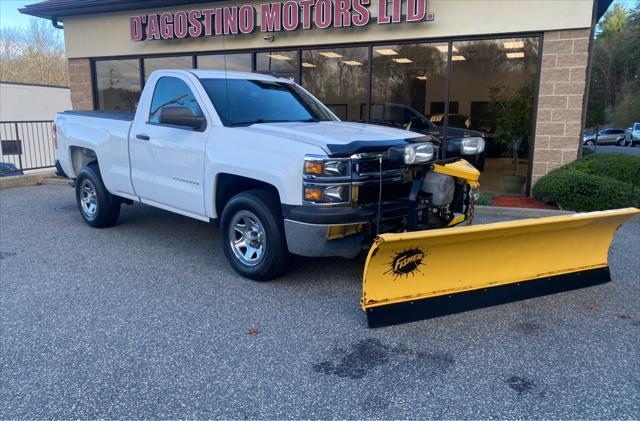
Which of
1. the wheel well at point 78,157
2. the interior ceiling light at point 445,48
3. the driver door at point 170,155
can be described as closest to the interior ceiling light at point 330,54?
the interior ceiling light at point 445,48

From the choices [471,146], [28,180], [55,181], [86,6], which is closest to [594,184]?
[471,146]

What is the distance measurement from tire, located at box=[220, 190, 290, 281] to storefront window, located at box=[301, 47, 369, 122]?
6.71m

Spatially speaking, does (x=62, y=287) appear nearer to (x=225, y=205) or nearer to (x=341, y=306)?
(x=225, y=205)

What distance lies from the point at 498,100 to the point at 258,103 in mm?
6183

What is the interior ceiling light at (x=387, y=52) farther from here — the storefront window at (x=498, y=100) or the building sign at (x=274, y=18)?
the storefront window at (x=498, y=100)

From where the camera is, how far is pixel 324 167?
425 centimetres

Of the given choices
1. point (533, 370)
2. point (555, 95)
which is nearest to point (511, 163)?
point (555, 95)

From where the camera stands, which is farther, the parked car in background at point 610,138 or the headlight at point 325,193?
the parked car in background at point 610,138

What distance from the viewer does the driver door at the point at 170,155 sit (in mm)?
5344

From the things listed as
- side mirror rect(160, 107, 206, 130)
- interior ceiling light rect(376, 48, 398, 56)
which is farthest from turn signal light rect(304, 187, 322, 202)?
interior ceiling light rect(376, 48, 398, 56)

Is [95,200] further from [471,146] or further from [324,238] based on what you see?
[471,146]

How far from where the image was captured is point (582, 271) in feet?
15.6

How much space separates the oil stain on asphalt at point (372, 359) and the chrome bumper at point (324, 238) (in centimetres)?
94

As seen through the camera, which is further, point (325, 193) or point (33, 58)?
point (33, 58)
